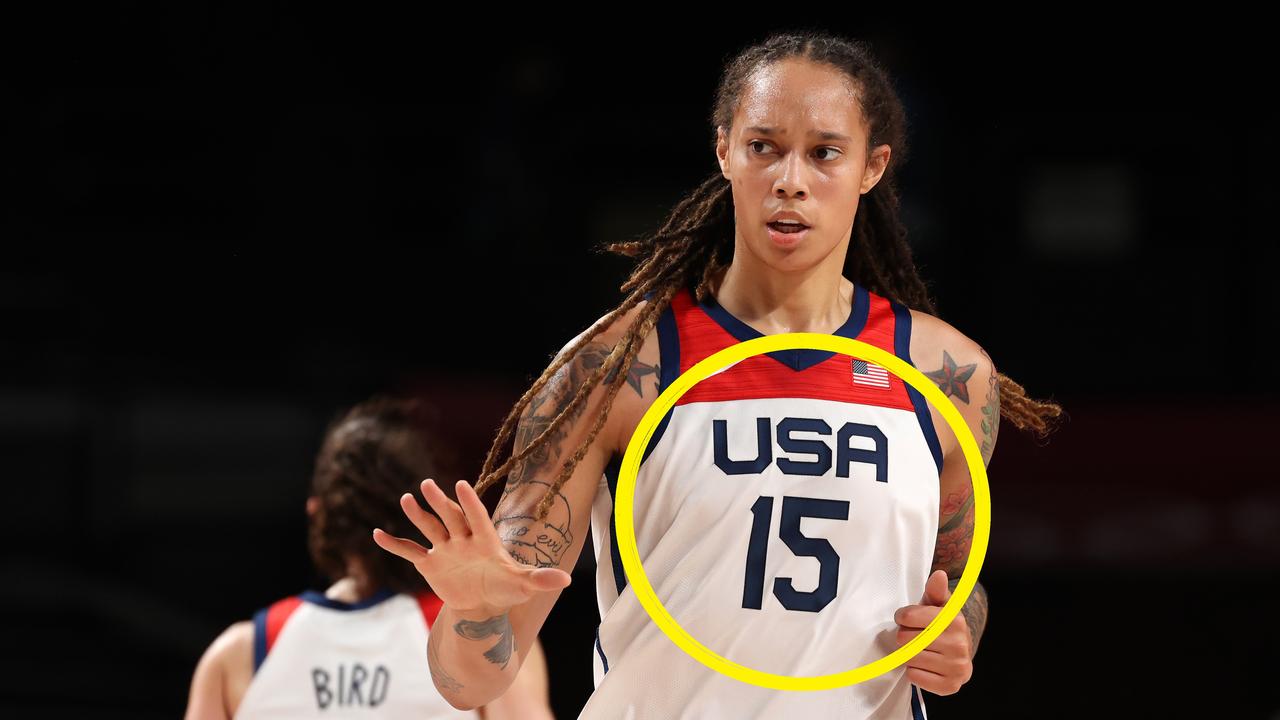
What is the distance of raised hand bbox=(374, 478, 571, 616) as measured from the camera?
2219 millimetres

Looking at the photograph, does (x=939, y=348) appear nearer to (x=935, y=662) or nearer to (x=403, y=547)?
(x=935, y=662)

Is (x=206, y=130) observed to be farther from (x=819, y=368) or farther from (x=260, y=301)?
(x=819, y=368)

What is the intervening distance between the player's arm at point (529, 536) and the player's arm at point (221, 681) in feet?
4.65

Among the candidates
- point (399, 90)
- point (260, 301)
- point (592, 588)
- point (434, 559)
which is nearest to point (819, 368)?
point (434, 559)

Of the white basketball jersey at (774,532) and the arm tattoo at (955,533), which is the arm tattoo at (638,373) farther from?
the arm tattoo at (955,533)

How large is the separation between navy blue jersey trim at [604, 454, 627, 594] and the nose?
1.67 feet

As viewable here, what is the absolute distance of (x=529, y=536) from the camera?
2.45 m

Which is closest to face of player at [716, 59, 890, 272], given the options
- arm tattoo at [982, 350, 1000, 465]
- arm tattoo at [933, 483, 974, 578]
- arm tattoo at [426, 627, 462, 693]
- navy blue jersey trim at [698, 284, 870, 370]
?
navy blue jersey trim at [698, 284, 870, 370]

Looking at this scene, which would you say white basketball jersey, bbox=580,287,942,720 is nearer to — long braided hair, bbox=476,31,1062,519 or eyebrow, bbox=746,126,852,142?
long braided hair, bbox=476,31,1062,519

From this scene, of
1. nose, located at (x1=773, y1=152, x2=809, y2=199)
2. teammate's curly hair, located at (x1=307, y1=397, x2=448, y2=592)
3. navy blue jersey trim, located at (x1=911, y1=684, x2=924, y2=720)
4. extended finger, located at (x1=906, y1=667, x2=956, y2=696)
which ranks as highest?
nose, located at (x1=773, y1=152, x2=809, y2=199)

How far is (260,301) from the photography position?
22.8ft

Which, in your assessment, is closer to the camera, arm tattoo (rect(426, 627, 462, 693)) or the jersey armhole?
arm tattoo (rect(426, 627, 462, 693))

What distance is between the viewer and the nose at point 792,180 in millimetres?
2420

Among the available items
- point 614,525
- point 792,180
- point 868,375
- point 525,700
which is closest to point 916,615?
point 868,375
